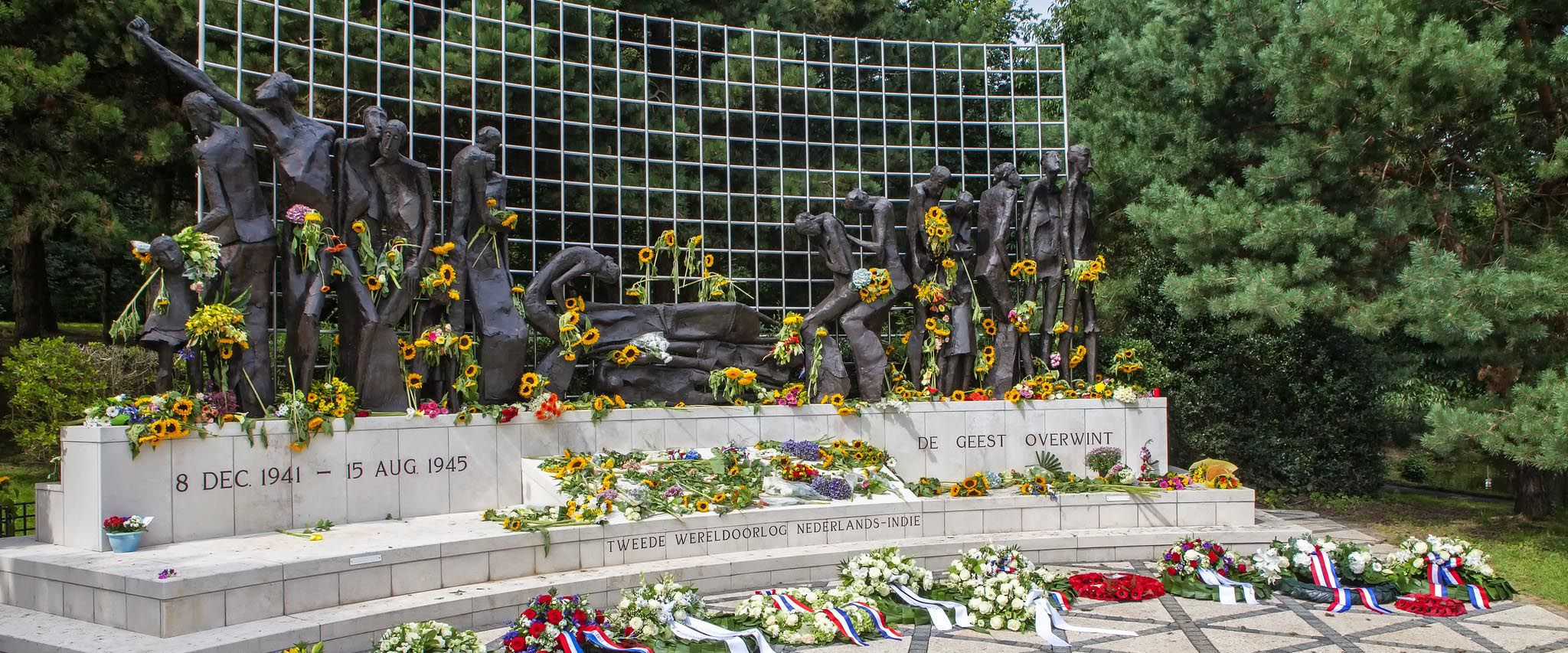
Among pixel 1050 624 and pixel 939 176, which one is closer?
pixel 1050 624

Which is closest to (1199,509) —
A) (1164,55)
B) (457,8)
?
(1164,55)

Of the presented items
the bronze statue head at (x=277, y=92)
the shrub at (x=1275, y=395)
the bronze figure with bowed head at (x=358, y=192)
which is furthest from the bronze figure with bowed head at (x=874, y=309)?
the bronze statue head at (x=277, y=92)

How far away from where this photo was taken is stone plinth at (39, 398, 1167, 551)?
26.5 feet

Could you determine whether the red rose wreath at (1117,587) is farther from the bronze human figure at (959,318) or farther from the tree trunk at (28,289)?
the tree trunk at (28,289)

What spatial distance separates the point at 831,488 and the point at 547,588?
9.62ft

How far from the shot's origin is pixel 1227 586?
28.4 ft

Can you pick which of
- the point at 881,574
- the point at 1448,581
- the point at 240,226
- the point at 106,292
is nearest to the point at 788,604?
the point at 881,574

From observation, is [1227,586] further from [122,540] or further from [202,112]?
[202,112]

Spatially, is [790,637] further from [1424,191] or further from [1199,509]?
[1424,191]

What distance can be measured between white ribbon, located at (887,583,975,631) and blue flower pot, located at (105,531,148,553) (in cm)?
507

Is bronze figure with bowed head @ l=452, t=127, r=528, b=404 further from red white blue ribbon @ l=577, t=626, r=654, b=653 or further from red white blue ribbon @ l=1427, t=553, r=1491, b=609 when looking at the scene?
red white blue ribbon @ l=1427, t=553, r=1491, b=609

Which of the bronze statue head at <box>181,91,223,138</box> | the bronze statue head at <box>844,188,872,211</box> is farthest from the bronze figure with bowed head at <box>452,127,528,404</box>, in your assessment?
the bronze statue head at <box>844,188,872,211</box>

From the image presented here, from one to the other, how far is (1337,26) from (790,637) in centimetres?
776

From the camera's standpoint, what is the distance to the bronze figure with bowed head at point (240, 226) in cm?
909
